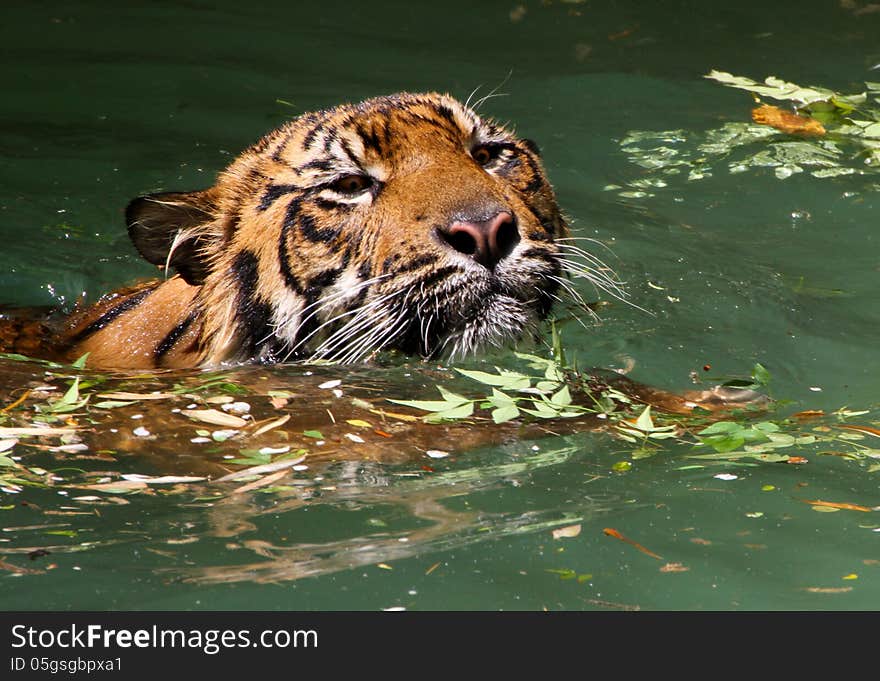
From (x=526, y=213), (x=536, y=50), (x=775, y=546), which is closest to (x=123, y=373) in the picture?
(x=526, y=213)

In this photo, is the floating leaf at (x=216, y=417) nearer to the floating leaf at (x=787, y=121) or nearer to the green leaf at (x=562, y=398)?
the green leaf at (x=562, y=398)

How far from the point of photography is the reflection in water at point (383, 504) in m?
2.74

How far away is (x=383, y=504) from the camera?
3.17 m

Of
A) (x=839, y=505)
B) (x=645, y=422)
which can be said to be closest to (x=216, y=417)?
(x=645, y=422)

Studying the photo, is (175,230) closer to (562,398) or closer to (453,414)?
(453,414)

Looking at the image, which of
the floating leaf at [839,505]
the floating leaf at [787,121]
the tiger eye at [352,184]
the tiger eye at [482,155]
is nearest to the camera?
the floating leaf at [839,505]

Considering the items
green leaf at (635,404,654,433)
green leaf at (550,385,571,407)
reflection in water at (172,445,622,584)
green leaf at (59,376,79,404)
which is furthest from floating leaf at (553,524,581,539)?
green leaf at (59,376,79,404)

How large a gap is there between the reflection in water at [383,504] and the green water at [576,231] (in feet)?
0.03

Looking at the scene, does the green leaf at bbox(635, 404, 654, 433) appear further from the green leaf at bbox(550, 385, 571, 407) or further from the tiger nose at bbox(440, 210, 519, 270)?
the tiger nose at bbox(440, 210, 519, 270)

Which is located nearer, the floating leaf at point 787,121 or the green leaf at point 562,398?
the green leaf at point 562,398

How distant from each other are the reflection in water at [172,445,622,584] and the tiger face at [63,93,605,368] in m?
0.76

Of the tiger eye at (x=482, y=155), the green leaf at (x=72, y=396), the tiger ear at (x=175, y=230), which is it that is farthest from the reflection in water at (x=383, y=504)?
the tiger ear at (x=175, y=230)
